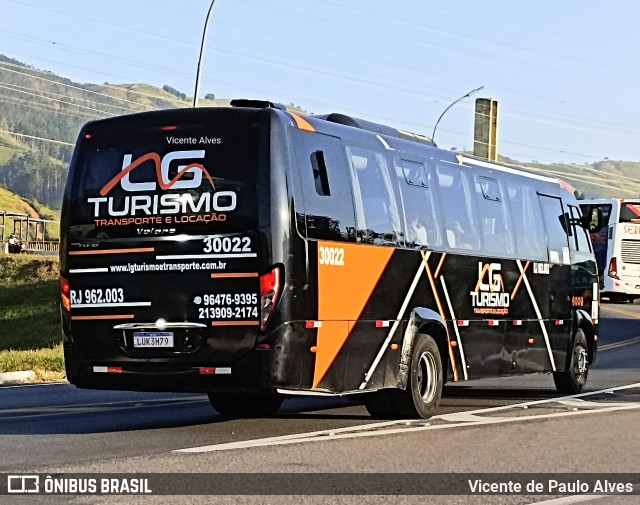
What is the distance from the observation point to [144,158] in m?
12.8

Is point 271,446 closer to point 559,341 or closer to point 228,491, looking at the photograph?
point 228,491

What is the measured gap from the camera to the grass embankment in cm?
5472

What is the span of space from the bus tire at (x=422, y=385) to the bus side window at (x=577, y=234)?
537cm

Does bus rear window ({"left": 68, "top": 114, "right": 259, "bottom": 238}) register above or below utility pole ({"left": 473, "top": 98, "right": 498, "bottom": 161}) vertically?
below

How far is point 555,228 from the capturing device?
19.0 meters

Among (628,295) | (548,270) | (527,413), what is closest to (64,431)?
(527,413)

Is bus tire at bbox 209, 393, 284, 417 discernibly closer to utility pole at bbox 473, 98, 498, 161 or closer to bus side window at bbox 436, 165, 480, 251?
bus side window at bbox 436, 165, 480, 251

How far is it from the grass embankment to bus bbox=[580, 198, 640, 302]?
68.2 feet

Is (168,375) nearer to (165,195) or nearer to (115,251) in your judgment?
(115,251)

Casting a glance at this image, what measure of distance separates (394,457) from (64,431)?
3.43 m

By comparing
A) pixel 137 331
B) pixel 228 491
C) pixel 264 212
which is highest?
pixel 264 212

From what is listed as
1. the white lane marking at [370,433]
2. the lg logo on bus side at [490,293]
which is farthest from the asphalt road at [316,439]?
the lg logo on bus side at [490,293]

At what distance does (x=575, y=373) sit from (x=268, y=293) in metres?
7.96

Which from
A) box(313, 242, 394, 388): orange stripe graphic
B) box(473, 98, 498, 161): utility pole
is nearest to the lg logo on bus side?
box(313, 242, 394, 388): orange stripe graphic
